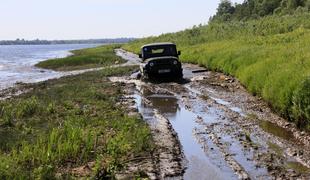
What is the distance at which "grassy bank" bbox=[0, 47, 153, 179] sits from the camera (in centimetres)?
802

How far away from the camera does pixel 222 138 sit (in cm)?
1102

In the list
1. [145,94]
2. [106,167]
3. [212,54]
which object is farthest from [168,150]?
[212,54]

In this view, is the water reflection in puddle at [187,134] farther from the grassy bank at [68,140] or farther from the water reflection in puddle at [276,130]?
the water reflection in puddle at [276,130]

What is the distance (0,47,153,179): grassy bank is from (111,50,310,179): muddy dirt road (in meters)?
0.73

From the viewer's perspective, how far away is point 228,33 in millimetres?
46594

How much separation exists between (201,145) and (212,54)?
69.0ft

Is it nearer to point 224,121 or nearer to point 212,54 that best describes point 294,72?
point 224,121

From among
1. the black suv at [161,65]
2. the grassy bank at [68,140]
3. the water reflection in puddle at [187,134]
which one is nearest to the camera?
the grassy bank at [68,140]

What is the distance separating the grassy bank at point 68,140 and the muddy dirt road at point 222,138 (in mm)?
728

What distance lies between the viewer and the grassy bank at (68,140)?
8016 millimetres

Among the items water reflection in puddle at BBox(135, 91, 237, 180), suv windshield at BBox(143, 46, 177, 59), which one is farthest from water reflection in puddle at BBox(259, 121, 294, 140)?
suv windshield at BBox(143, 46, 177, 59)

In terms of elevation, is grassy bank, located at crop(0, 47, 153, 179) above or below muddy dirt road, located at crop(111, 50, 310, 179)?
above

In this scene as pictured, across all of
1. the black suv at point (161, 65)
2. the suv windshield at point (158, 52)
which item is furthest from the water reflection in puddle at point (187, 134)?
the suv windshield at point (158, 52)

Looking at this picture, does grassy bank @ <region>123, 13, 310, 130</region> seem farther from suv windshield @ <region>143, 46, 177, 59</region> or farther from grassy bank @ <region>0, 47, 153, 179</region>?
grassy bank @ <region>0, 47, 153, 179</region>
